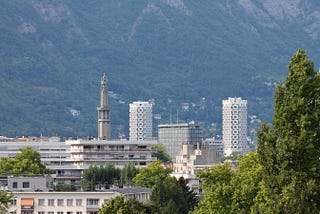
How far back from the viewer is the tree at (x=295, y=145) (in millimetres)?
53219

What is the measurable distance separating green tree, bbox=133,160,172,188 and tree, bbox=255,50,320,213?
370 feet

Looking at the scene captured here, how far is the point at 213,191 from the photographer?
82875 millimetres

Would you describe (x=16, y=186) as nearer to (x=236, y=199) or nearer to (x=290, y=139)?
(x=236, y=199)

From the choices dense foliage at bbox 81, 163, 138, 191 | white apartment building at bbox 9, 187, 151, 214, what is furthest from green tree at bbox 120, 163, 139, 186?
white apartment building at bbox 9, 187, 151, 214

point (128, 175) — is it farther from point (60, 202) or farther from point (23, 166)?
point (60, 202)

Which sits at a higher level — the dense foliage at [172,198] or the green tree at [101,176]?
the green tree at [101,176]

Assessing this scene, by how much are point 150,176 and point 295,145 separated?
12328cm

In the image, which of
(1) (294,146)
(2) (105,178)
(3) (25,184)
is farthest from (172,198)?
(1) (294,146)

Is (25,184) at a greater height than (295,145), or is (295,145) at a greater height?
(25,184)

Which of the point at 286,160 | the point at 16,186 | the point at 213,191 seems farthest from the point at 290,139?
the point at 16,186

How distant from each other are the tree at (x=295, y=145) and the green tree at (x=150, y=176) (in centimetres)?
11291

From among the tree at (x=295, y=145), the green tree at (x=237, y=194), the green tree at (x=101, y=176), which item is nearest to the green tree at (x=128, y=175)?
the green tree at (x=101, y=176)

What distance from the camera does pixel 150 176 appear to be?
176 metres

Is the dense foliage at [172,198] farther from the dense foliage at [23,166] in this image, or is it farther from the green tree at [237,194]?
the dense foliage at [23,166]
